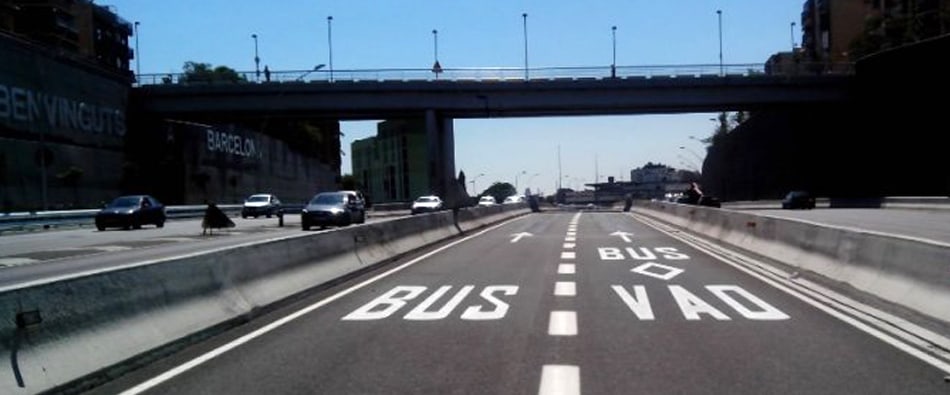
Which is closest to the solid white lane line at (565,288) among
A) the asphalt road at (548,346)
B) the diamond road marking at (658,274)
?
the asphalt road at (548,346)

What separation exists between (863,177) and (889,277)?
175 ft

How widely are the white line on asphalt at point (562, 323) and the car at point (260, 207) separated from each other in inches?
1888

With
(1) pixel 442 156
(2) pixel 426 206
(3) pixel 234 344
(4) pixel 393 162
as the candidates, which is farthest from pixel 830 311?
(4) pixel 393 162

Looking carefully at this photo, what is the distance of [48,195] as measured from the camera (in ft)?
165

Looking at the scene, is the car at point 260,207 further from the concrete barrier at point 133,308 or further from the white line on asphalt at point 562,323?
the white line on asphalt at point 562,323

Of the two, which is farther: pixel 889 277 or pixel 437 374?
pixel 889 277

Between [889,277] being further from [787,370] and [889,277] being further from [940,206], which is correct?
[940,206]

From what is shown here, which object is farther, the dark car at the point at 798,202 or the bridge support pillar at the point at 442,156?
the bridge support pillar at the point at 442,156

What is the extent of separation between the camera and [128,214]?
40.5m

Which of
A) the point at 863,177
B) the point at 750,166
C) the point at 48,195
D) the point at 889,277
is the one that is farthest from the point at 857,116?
the point at 889,277

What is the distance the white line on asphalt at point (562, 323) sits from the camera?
1021cm

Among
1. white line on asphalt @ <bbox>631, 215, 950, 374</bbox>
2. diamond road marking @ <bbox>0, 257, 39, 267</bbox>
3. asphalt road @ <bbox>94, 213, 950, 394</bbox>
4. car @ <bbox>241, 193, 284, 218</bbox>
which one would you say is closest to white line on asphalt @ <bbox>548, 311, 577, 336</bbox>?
asphalt road @ <bbox>94, 213, 950, 394</bbox>

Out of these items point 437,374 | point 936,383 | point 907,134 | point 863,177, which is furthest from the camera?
point 863,177

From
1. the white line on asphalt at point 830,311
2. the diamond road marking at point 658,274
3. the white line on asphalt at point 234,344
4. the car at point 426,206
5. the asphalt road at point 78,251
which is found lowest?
the white line on asphalt at point 830,311
